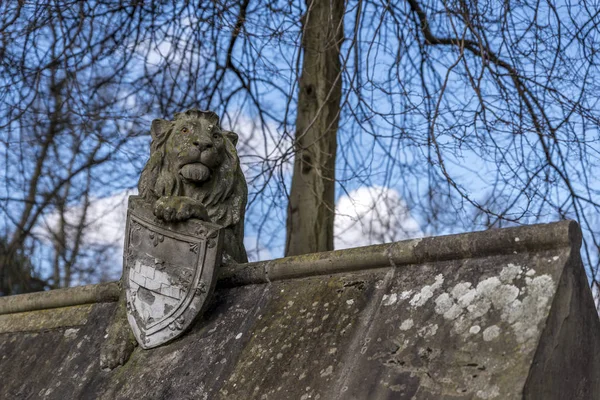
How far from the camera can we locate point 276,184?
742cm

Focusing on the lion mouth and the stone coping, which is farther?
the lion mouth

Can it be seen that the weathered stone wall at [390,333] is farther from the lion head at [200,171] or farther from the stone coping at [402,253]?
the lion head at [200,171]

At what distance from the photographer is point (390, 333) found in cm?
286

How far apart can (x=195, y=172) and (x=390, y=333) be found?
1.19 meters

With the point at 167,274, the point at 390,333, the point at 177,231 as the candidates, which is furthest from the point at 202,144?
the point at 390,333

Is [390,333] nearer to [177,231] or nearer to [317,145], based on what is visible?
[177,231]

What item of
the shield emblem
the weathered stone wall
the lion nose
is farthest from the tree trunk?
the weathered stone wall

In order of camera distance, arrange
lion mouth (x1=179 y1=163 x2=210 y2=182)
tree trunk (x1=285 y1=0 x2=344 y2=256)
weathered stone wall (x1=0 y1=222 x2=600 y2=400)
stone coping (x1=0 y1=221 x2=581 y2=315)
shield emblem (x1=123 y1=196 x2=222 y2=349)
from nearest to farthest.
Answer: weathered stone wall (x1=0 y1=222 x2=600 y2=400) < stone coping (x1=0 y1=221 x2=581 y2=315) < shield emblem (x1=123 y1=196 x2=222 y2=349) < lion mouth (x1=179 y1=163 x2=210 y2=182) < tree trunk (x1=285 y1=0 x2=344 y2=256)

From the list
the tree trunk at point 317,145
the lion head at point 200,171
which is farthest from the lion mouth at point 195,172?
the tree trunk at point 317,145

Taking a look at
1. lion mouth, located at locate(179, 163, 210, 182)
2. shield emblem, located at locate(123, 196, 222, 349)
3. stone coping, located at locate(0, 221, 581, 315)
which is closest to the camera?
stone coping, located at locate(0, 221, 581, 315)

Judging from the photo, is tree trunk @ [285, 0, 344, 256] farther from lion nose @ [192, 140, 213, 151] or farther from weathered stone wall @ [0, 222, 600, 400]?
weathered stone wall @ [0, 222, 600, 400]

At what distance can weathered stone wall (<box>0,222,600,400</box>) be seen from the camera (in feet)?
8.52

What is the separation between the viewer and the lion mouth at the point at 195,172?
3.70 meters

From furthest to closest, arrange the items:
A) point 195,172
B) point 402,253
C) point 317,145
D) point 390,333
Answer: point 317,145 < point 195,172 < point 402,253 < point 390,333
